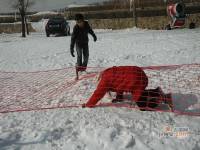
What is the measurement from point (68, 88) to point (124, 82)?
2272mm

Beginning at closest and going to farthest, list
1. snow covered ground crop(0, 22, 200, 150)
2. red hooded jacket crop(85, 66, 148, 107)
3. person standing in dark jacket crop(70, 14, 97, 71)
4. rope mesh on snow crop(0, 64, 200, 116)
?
snow covered ground crop(0, 22, 200, 150)
red hooded jacket crop(85, 66, 148, 107)
rope mesh on snow crop(0, 64, 200, 116)
person standing in dark jacket crop(70, 14, 97, 71)

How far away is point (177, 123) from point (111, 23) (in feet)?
98.2

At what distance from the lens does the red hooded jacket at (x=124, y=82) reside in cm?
677

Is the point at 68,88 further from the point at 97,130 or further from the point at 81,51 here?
the point at 97,130

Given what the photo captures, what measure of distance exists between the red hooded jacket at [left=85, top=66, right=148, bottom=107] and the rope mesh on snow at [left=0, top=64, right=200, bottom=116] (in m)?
0.43

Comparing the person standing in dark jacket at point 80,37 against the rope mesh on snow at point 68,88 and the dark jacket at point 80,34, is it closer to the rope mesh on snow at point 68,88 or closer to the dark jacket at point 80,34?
the dark jacket at point 80,34

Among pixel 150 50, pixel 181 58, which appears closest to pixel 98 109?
pixel 181 58

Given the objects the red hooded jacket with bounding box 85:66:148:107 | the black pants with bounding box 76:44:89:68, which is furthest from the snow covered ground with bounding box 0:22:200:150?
the black pants with bounding box 76:44:89:68

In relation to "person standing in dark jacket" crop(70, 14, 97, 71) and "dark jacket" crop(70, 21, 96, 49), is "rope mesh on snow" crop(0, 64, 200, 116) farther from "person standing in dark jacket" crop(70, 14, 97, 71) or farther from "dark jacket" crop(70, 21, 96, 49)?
"dark jacket" crop(70, 21, 96, 49)

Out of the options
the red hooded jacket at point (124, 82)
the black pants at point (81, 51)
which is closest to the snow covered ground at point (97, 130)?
the red hooded jacket at point (124, 82)

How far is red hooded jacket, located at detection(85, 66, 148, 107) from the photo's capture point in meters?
6.77

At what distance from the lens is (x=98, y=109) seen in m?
7.01

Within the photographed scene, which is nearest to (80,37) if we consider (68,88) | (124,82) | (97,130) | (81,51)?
(81,51)

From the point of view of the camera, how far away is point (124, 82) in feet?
22.2
